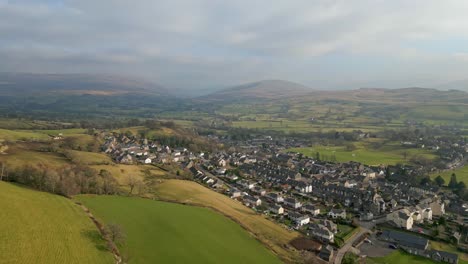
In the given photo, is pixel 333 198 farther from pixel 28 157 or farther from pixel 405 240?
pixel 28 157

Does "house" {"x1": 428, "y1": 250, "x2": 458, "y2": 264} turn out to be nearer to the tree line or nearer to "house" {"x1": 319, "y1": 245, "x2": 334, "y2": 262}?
"house" {"x1": 319, "y1": 245, "x2": 334, "y2": 262}

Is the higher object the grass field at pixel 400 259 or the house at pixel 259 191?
the house at pixel 259 191

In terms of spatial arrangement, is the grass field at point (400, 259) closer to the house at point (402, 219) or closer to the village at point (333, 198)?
the village at point (333, 198)

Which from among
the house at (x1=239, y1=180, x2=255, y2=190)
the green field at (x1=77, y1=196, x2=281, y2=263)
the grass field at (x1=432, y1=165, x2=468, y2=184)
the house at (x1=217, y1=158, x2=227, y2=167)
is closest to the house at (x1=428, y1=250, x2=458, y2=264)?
the green field at (x1=77, y1=196, x2=281, y2=263)

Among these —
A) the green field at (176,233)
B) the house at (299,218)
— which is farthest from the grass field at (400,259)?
the green field at (176,233)

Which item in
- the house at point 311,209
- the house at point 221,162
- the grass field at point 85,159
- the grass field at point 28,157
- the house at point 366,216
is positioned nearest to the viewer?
the house at point 366,216

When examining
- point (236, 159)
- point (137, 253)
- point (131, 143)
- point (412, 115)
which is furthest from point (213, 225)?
point (412, 115)
